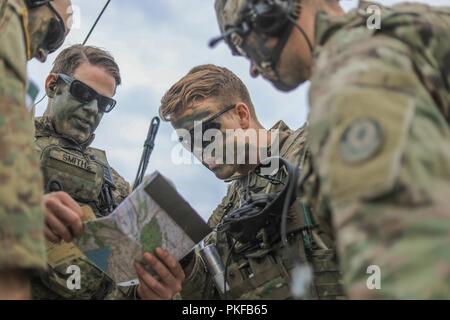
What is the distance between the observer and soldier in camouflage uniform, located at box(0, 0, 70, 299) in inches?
63.0

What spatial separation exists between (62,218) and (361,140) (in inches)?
68.3

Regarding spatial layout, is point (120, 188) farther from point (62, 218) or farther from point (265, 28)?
point (265, 28)

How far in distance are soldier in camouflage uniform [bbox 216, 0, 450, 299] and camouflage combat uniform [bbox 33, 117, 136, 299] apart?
2.03 metres

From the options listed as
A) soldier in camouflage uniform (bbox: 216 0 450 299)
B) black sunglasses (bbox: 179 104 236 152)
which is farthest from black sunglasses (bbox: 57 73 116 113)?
soldier in camouflage uniform (bbox: 216 0 450 299)

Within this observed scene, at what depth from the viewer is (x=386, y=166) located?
128cm

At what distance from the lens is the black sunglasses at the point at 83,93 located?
13.9 ft

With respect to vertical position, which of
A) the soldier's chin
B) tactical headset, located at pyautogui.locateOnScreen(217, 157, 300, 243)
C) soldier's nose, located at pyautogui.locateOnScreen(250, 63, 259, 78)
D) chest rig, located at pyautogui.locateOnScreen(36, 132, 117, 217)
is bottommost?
tactical headset, located at pyautogui.locateOnScreen(217, 157, 300, 243)

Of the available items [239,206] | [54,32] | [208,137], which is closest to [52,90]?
[208,137]

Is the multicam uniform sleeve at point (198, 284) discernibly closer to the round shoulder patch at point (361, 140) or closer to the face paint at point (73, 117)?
the face paint at point (73, 117)

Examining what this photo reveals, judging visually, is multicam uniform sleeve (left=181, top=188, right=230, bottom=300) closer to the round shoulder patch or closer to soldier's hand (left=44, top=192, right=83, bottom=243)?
soldier's hand (left=44, top=192, right=83, bottom=243)

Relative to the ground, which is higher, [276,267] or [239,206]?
[239,206]

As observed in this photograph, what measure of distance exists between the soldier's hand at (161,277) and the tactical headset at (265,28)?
1.13m
